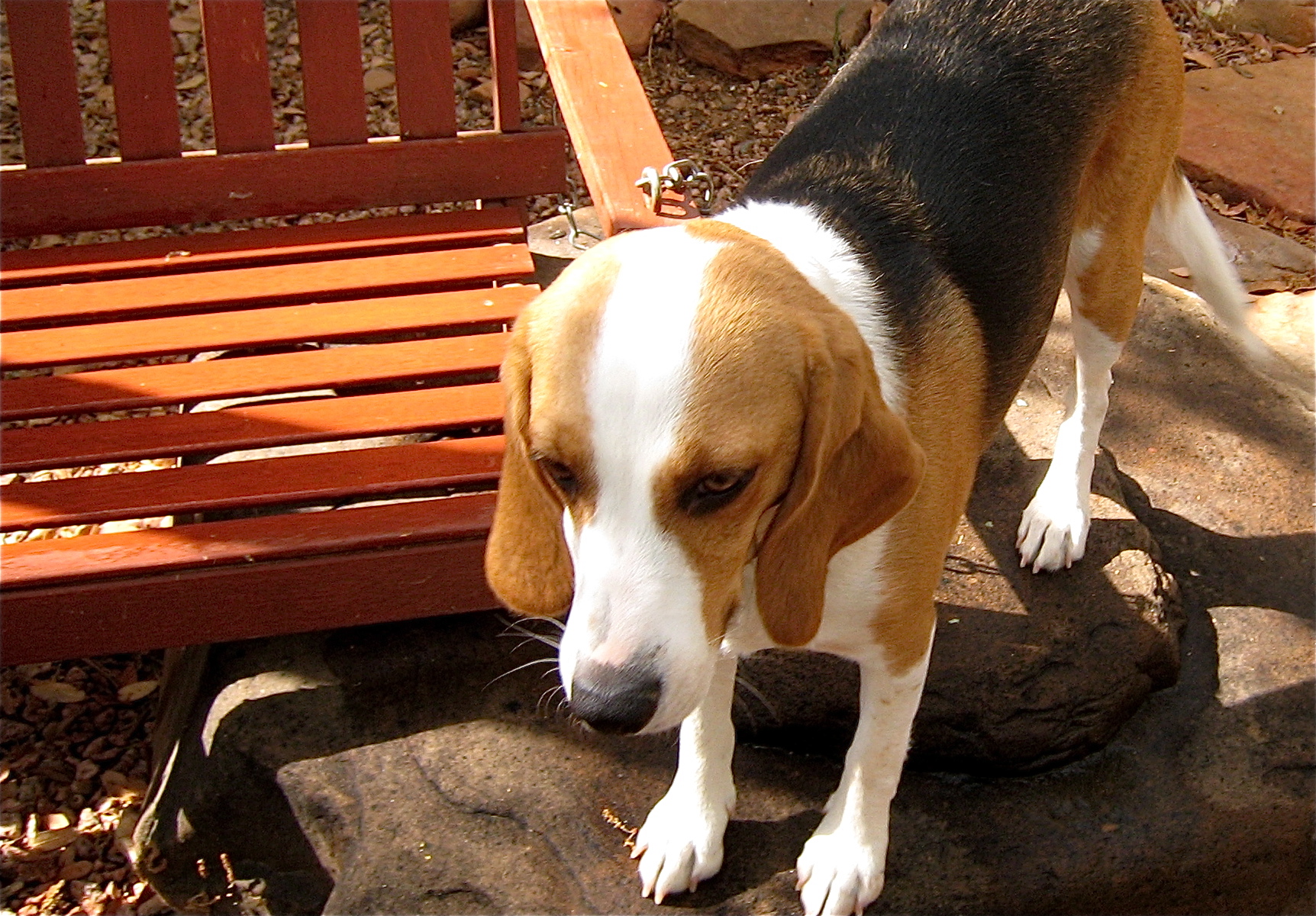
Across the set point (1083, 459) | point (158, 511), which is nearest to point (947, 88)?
point (1083, 459)

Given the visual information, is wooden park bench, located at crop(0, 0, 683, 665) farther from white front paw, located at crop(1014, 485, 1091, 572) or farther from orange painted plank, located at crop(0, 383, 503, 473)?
white front paw, located at crop(1014, 485, 1091, 572)

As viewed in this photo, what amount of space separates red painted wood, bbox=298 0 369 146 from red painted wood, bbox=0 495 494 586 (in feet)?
4.97

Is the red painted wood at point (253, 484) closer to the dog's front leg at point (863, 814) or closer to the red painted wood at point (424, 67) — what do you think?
the dog's front leg at point (863, 814)

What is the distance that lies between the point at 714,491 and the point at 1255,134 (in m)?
4.72

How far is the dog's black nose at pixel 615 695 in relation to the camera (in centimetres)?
184

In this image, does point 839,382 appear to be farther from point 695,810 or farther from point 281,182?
point 281,182

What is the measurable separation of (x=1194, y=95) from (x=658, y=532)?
495cm

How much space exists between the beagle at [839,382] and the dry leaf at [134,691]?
6.04 ft

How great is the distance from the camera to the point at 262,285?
143 inches

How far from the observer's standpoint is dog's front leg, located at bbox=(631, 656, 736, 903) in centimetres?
267

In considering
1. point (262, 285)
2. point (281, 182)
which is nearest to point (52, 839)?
point (262, 285)

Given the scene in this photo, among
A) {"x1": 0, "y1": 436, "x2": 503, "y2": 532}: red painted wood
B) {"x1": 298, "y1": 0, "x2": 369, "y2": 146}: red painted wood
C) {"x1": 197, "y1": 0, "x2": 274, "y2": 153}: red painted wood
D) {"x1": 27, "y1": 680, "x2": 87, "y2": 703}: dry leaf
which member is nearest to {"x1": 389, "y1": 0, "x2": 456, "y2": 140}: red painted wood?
{"x1": 298, "y1": 0, "x2": 369, "y2": 146}: red painted wood

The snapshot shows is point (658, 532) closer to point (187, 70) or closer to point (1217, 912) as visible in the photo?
point (1217, 912)

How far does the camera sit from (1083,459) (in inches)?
132
